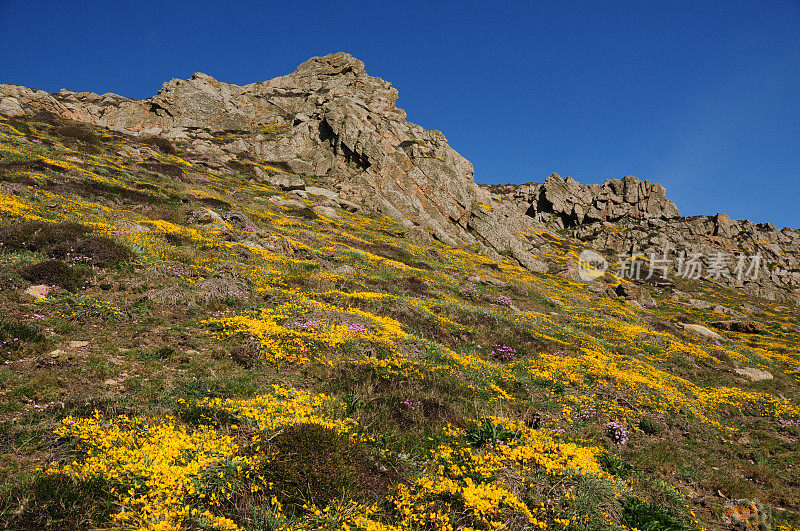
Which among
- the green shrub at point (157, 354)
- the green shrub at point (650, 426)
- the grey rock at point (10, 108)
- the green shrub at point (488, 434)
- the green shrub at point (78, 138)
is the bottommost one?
the green shrub at point (157, 354)

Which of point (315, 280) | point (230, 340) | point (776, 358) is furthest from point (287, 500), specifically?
point (776, 358)

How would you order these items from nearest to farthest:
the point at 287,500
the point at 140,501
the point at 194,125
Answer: the point at 140,501, the point at 287,500, the point at 194,125

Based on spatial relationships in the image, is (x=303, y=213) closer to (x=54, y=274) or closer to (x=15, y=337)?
(x=54, y=274)

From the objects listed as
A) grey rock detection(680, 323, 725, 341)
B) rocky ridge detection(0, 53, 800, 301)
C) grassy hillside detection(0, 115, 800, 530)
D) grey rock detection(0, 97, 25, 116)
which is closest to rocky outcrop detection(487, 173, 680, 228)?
rocky ridge detection(0, 53, 800, 301)

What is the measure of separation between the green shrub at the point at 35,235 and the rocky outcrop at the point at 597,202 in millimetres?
121145

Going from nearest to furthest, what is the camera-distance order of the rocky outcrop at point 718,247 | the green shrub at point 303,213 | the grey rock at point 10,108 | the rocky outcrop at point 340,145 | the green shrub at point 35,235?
the green shrub at point 35,235 → the green shrub at point 303,213 → the grey rock at point 10,108 → the rocky outcrop at point 340,145 → the rocky outcrop at point 718,247

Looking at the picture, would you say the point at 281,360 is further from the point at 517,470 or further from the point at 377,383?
the point at 517,470

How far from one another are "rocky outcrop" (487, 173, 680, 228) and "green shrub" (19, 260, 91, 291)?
122060mm

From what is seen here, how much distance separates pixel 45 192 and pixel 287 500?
24.9 meters

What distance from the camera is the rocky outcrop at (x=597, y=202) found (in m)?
121

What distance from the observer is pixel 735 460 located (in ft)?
33.1

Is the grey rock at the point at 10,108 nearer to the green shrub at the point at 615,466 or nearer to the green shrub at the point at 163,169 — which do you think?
the green shrub at the point at 163,169
